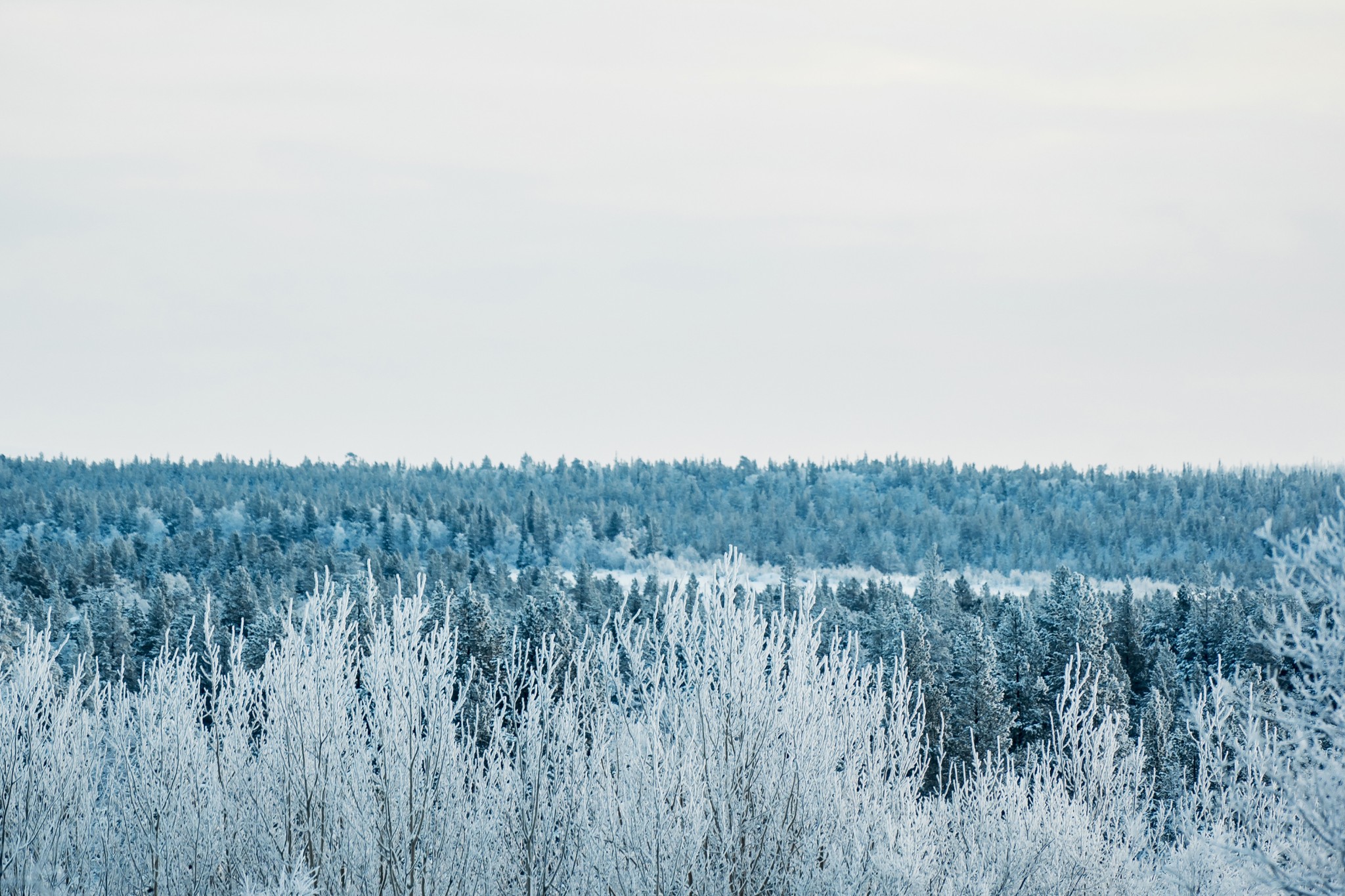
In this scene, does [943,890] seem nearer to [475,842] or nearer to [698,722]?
[698,722]

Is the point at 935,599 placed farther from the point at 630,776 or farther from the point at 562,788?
the point at 630,776

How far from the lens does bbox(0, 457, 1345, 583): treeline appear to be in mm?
116000

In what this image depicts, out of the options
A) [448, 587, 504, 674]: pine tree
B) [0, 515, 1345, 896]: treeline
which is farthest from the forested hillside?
[0, 515, 1345, 896]: treeline

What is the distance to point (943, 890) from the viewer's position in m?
13.9

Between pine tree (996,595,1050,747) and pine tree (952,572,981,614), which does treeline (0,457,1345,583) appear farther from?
pine tree (996,595,1050,747)

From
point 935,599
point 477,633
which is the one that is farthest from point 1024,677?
point 935,599

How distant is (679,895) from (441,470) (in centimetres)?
15910

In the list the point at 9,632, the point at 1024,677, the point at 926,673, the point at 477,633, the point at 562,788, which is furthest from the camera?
the point at 1024,677


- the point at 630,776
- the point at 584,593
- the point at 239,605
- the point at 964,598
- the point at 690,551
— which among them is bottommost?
the point at 690,551

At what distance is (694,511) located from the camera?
481 feet

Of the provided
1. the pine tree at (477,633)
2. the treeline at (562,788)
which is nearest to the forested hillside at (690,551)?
the pine tree at (477,633)

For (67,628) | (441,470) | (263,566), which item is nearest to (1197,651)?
(67,628)

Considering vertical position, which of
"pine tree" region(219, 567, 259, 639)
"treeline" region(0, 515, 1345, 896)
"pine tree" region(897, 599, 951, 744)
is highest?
"treeline" region(0, 515, 1345, 896)

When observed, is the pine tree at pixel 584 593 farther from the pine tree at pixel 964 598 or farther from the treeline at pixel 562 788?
the treeline at pixel 562 788
